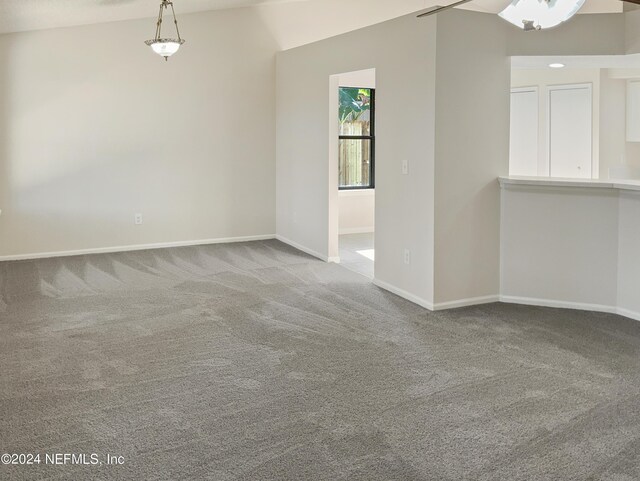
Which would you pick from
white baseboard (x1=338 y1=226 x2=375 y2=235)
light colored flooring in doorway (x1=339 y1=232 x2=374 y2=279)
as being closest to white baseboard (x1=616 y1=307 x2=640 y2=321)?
light colored flooring in doorway (x1=339 y1=232 x2=374 y2=279)

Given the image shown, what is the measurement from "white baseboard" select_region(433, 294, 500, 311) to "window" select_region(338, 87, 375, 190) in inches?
167

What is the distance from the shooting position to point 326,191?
22.4ft

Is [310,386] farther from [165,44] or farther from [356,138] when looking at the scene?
[356,138]

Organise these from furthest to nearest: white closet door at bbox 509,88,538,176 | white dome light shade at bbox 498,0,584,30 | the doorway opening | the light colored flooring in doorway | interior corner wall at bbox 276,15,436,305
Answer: the doorway opening < white closet door at bbox 509,88,538,176 < the light colored flooring in doorway < interior corner wall at bbox 276,15,436,305 < white dome light shade at bbox 498,0,584,30

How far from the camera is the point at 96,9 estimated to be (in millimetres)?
6176

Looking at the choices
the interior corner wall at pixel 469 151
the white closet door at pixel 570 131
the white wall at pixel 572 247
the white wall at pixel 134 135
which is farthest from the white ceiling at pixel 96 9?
the white closet door at pixel 570 131

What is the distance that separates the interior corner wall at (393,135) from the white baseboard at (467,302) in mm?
101

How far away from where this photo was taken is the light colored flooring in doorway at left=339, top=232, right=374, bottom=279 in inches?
Answer: 257

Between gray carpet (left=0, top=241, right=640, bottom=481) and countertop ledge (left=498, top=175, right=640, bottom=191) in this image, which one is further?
countertop ledge (left=498, top=175, right=640, bottom=191)

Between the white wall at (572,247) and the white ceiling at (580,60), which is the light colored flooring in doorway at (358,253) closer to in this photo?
the white wall at (572,247)

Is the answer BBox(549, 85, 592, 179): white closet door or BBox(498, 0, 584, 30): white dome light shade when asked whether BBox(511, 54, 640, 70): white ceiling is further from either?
BBox(549, 85, 592, 179): white closet door

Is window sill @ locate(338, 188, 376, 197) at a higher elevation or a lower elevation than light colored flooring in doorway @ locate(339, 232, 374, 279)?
higher

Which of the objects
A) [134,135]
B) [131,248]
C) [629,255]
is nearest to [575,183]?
[629,255]

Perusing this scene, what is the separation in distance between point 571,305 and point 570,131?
13.6ft
